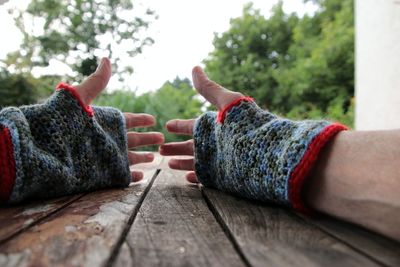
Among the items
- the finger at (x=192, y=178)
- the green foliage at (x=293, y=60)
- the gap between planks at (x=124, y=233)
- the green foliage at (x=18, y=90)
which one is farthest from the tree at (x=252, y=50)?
the gap between planks at (x=124, y=233)

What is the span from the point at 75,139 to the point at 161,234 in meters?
0.31

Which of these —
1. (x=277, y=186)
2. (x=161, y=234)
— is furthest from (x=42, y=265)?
(x=277, y=186)

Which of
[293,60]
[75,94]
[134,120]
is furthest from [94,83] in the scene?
[293,60]

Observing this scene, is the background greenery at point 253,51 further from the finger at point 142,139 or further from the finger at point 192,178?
the finger at point 192,178

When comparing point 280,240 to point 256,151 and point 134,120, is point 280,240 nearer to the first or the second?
point 256,151

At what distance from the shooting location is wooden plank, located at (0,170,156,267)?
1.10 feet

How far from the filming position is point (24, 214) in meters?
0.51

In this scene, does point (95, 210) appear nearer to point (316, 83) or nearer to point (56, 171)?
point (56, 171)

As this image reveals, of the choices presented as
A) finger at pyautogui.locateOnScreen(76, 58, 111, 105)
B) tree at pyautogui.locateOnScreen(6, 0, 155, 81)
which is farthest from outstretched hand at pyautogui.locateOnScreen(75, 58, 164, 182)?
tree at pyautogui.locateOnScreen(6, 0, 155, 81)

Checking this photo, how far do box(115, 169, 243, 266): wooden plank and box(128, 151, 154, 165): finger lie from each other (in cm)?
31

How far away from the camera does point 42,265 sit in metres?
0.32

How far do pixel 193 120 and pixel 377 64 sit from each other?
209cm

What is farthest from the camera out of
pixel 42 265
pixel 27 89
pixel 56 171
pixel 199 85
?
pixel 27 89

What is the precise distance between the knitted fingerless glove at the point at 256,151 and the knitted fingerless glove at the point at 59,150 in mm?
152
